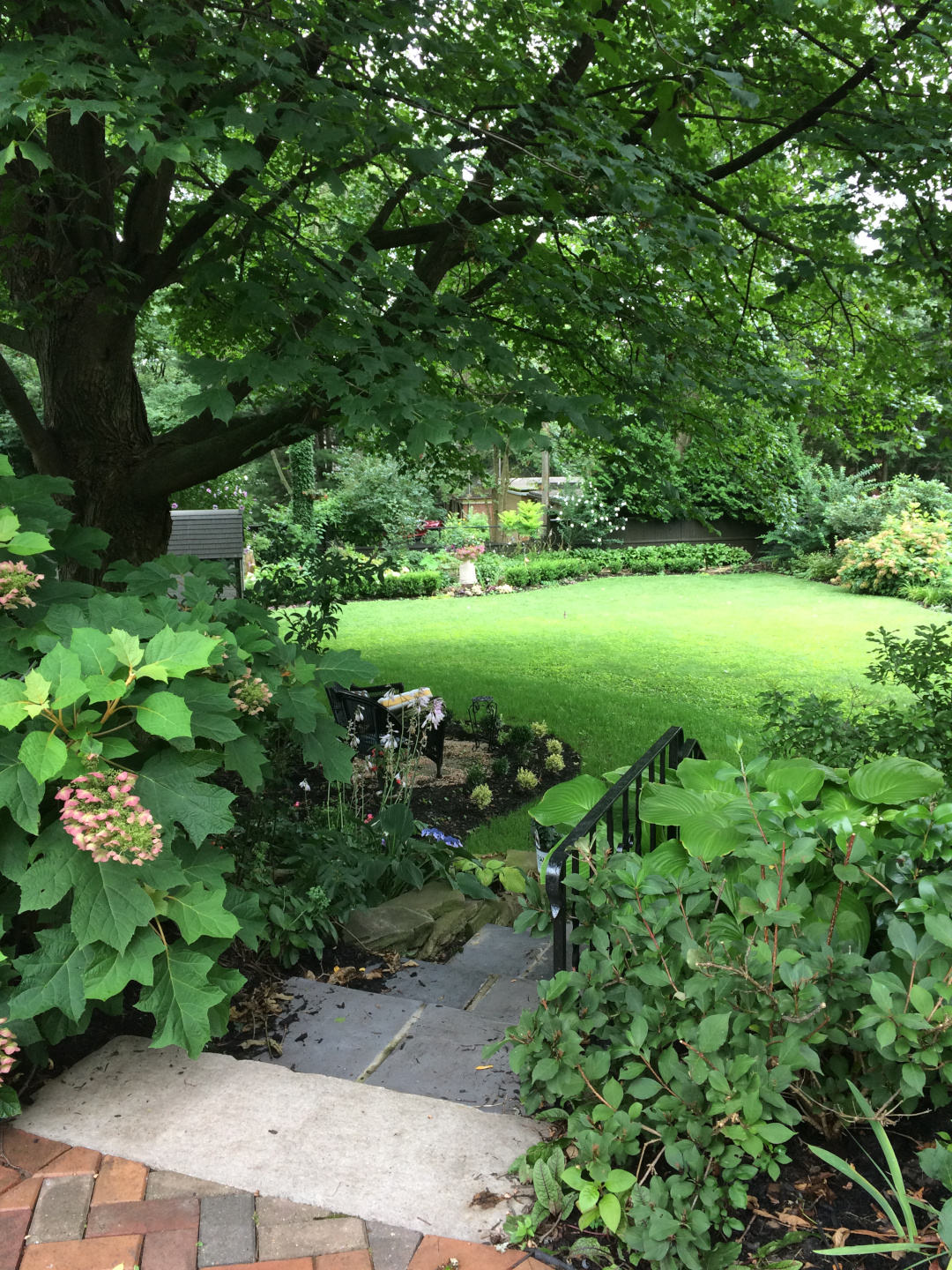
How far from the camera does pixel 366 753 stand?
5.05 m

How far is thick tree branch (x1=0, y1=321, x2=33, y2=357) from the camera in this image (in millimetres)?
4711

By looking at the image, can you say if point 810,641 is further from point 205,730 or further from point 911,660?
point 205,730

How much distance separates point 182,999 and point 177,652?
2.42ft

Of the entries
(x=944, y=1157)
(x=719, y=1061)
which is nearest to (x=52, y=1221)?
(x=719, y=1061)

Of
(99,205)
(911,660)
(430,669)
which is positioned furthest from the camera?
(430,669)

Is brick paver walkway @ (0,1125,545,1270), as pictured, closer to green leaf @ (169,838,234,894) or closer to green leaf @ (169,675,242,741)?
green leaf @ (169,838,234,894)

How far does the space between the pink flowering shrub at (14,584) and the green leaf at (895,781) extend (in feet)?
6.58

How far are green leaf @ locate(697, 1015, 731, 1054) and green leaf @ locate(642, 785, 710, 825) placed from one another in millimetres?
597

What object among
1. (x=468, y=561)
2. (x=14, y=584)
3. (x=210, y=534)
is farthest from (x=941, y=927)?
(x=468, y=561)

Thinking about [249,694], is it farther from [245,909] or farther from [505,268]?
[505,268]

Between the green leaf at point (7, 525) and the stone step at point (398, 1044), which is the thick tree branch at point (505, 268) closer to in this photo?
the green leaf at point (7, 525)

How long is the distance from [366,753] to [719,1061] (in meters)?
3.71

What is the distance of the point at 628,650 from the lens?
10.6 metres

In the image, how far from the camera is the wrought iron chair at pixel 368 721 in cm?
495
